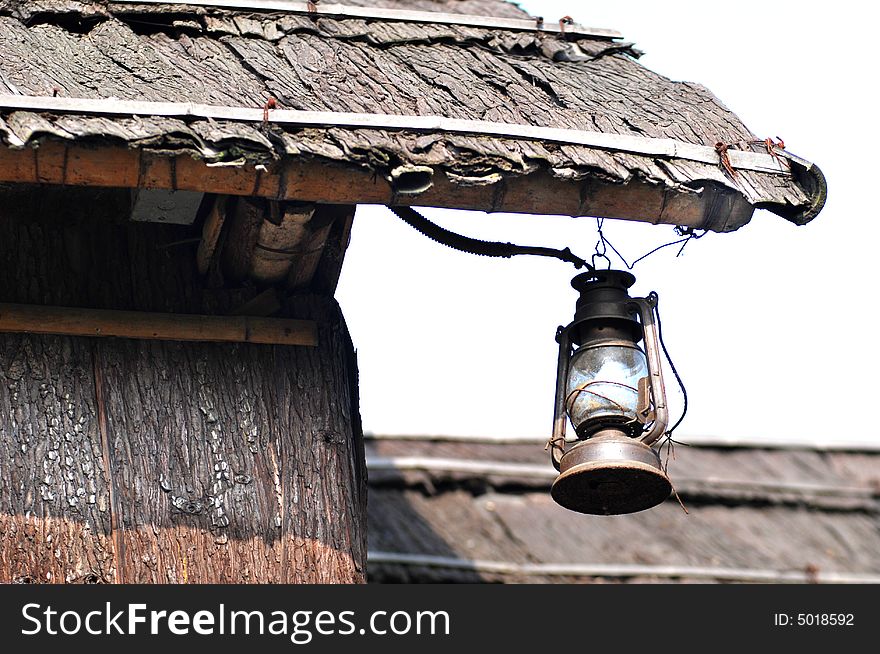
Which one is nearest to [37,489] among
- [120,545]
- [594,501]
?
[120,545]

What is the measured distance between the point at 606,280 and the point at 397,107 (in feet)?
2.52

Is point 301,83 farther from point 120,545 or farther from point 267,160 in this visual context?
point 120,545

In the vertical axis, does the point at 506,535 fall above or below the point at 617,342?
above

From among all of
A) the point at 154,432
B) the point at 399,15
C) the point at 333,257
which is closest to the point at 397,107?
the point at 333,257

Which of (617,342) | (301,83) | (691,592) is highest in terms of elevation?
(301,83)

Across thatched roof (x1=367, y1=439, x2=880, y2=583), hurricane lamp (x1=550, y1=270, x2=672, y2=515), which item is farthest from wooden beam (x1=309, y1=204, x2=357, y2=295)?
thatched roof (x1=367, y1=439, x2=880, y2=583)

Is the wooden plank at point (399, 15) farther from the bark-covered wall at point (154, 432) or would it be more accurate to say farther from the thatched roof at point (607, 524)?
the thatched roof at point (607, 524)

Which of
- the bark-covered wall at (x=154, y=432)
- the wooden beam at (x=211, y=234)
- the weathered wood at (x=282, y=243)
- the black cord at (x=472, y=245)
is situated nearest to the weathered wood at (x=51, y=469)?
the bark-covered wall at (x=154, y=432)

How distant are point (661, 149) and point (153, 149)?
4.36 feet

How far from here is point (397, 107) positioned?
11.8ft

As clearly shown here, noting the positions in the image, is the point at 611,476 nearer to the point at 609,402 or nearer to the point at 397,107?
the point at 609,402

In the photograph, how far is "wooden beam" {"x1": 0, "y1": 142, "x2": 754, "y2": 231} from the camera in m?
3.26

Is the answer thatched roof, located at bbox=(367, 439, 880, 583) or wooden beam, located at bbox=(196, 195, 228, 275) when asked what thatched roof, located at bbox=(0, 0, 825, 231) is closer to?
wooden beam, located at bbox=(196, 195, 228, 275)

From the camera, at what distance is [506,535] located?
6703 millimetres
